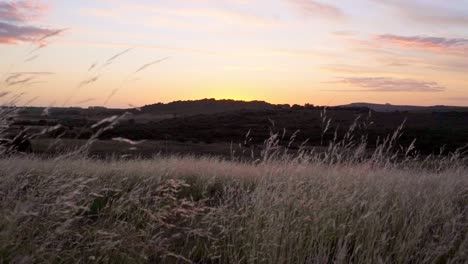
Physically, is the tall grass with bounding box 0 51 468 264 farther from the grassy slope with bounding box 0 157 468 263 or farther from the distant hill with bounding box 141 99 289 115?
the distant hill with bounding box 141 99 289 115

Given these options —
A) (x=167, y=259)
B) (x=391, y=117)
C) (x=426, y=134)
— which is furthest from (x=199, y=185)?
(x=391, y=117)

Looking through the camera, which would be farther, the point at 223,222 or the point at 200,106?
the point at 200,106

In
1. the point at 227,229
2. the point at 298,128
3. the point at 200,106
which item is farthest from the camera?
the point at 200,106

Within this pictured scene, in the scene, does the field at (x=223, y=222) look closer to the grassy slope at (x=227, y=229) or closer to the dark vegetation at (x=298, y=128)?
the grassy slope at (x=227, y=229)

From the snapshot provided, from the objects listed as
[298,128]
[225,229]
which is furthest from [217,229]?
[298,128]

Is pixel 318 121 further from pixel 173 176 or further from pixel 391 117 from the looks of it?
pixel 173 176

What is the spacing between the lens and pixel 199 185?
9672 mm

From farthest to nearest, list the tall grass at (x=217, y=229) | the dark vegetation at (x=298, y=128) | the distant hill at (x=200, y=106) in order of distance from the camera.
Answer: the distant hill at (x=200, y=106) → the dark vegetation at (x=298, y=128) → the tall grass at (x=217, y=229)

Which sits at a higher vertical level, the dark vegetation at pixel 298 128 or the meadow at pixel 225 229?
the meadow at pixel 225 229

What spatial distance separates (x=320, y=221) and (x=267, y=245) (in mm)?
1144

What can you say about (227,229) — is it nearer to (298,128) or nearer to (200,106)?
(298,128)


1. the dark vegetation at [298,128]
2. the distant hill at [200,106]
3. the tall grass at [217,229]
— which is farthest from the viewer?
the distant hill at [200,106]

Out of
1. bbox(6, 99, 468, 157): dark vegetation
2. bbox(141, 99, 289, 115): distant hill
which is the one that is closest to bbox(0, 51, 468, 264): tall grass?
bbox(6, 99, 468, 157): dark vegetation

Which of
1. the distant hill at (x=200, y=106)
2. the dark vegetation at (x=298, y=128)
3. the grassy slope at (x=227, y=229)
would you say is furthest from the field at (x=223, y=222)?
the distant hill at (x=200, y=106)
